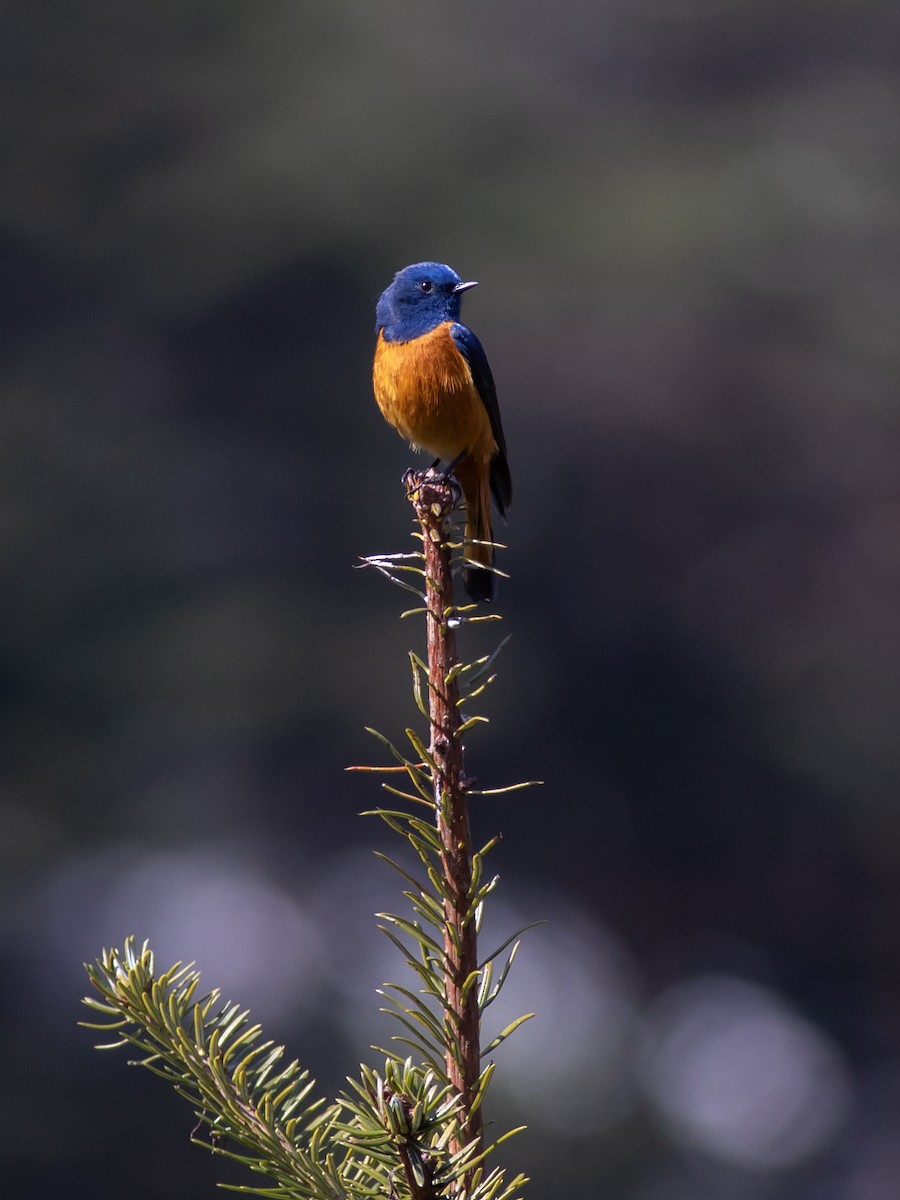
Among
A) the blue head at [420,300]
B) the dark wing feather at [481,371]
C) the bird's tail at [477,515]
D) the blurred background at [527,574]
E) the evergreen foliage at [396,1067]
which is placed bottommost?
the evergreen foliage at [396,1067]

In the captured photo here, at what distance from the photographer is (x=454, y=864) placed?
1.17m

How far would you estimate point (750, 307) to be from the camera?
34.1ft

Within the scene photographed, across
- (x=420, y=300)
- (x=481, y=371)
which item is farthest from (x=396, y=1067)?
(x=420, y=300)

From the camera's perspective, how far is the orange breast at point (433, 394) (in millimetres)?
3080

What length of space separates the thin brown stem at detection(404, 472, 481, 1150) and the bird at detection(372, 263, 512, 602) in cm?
168

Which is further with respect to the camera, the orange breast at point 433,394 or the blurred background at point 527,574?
the blurred background at point 527,574

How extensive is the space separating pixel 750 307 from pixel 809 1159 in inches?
254

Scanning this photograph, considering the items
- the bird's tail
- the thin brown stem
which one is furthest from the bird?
the thin brown stem

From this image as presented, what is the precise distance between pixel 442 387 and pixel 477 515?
1.01 feet

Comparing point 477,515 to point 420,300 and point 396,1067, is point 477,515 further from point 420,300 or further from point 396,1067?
point 396,1067

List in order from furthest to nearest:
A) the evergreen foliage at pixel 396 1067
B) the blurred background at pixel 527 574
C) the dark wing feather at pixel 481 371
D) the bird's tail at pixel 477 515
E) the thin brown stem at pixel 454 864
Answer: the blurred background at pixel 527 574 → the dark wing feather at pixel 481 371 → the bird's tail at pixel 477 515 → the thin brown stem at pixel 454 864 → the evergreen foliage at pixel 396 1067

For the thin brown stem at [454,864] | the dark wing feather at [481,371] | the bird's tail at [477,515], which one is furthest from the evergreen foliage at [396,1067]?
the dark wing feather at [481,371]

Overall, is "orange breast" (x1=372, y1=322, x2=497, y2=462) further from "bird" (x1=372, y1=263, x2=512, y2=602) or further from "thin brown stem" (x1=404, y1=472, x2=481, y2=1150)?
"thin brown stem" (x1=404, y1=472, x2=481, y2=1150)

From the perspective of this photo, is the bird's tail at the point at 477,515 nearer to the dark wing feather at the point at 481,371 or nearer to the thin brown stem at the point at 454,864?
the dark wing feather at the point at 481,371
